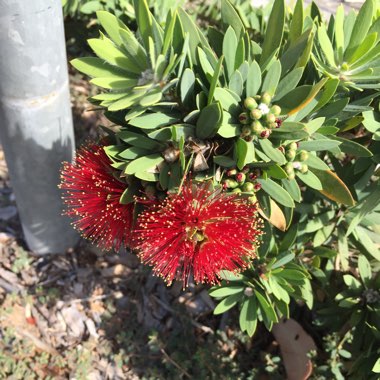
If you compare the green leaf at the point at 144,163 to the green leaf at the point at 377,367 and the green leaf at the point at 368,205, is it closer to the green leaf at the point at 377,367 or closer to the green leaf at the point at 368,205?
the green leaf at the point at 368,205

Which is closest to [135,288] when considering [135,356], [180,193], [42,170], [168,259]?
[135,356]

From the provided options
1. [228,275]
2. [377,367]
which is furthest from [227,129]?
[377,367]

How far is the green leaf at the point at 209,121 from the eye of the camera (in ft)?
2.58

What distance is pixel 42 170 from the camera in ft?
4.67

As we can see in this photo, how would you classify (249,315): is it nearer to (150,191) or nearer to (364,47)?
(150,191)

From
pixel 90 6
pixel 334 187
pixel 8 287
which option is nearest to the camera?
pixel 334 187

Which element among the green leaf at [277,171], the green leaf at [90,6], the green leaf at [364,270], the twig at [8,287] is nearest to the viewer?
the green leaf at [277,171]

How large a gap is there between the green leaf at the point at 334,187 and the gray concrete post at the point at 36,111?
66cm

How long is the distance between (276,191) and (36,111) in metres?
0.69

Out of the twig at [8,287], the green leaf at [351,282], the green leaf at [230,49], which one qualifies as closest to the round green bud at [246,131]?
the green leaf at [230,49]

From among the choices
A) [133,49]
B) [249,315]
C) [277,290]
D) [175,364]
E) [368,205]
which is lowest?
[175,364]

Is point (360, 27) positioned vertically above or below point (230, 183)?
above

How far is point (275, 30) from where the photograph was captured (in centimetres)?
88

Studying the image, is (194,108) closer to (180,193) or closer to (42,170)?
(180,193)
